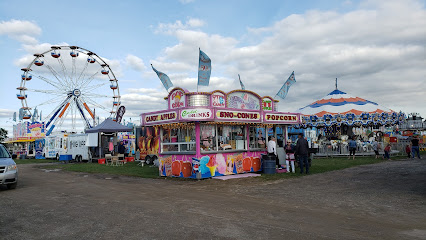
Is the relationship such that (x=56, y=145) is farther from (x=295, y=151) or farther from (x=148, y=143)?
(x=295, y=151)

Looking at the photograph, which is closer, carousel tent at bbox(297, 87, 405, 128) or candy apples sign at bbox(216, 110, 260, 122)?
candy apples sign at bbox(216, 110, 260, 122)

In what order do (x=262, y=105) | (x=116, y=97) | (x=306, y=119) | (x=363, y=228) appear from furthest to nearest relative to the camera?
(x=116, y=97), (x=306, y=119), (x=262, y=105), (x=363, y=228)

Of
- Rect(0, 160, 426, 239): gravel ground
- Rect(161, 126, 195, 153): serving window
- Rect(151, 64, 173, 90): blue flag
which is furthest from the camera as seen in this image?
Rect(151, 64, 173, 90): blue flag

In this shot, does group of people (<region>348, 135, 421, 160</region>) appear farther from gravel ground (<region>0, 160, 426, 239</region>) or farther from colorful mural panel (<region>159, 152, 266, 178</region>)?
gravel ground (<region>0, 160, 426, 239</region>)

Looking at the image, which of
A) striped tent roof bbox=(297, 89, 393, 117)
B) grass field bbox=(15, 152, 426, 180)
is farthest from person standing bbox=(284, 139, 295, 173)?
striped tent roof bbox=(297, 89, 393, 117)

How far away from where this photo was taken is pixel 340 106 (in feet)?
95.8

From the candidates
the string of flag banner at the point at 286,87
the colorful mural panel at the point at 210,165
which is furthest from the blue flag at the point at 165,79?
the string of flag banner at the point at 286,87

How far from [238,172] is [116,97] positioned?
27.6 meters

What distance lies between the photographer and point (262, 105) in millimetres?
15320

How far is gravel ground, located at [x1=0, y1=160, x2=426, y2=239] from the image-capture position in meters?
5.33

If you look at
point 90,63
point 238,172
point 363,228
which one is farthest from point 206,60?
point 90,63

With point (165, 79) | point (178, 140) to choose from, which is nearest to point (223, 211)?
point (178, 140)

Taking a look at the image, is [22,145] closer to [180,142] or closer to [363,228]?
[180,142]

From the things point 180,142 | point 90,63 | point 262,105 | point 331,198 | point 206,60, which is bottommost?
point 331,198
